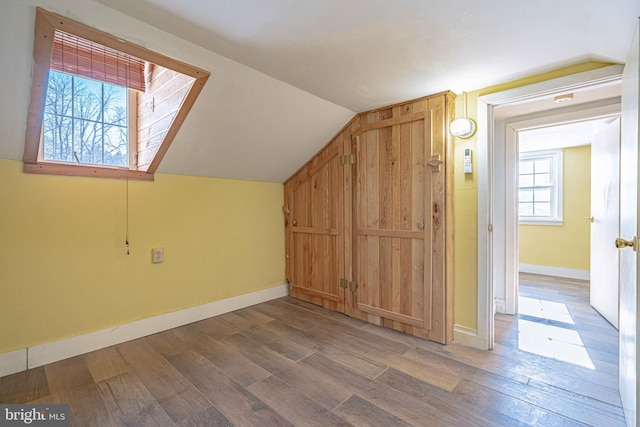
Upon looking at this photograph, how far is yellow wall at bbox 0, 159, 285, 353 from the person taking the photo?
1.88 metres

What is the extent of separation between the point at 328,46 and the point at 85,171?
6.47ft

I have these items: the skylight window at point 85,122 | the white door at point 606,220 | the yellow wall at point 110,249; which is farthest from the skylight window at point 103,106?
the white door at point 606,220

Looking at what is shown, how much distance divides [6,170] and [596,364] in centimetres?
414

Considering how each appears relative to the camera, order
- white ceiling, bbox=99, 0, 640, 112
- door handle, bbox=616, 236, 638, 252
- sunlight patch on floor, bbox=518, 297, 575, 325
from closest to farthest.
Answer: door handle, bbox=616, 236, 638, 252 → white ceiling, bbox=99, 0, 640, 112 → sunlight patch on floor, bbox=518, 297, 575, 325

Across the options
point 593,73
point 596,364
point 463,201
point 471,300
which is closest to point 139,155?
point 463,201

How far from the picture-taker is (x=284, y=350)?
7.18 ft

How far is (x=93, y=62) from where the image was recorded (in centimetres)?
185

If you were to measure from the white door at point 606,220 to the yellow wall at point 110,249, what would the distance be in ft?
11.4

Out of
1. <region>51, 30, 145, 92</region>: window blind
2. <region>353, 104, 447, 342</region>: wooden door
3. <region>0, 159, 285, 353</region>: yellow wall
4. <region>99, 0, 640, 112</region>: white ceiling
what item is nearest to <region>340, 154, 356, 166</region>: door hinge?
<region>353, 104, 447, 342</region>: wooden door

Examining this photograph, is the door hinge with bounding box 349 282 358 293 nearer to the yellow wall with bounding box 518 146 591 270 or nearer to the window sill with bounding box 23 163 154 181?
the window sill with bounding box 23 163 154 181

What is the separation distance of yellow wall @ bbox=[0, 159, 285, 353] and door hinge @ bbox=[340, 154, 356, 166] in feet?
3.60

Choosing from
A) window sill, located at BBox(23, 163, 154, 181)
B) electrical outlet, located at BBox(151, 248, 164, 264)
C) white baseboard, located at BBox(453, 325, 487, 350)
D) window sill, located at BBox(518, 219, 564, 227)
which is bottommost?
white baseboard, located at BBox(453, 325, 487, 350)

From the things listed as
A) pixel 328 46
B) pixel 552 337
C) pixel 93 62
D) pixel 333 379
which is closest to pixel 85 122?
pixel 93 62

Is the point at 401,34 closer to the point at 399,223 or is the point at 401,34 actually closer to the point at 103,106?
the point at 399,223
